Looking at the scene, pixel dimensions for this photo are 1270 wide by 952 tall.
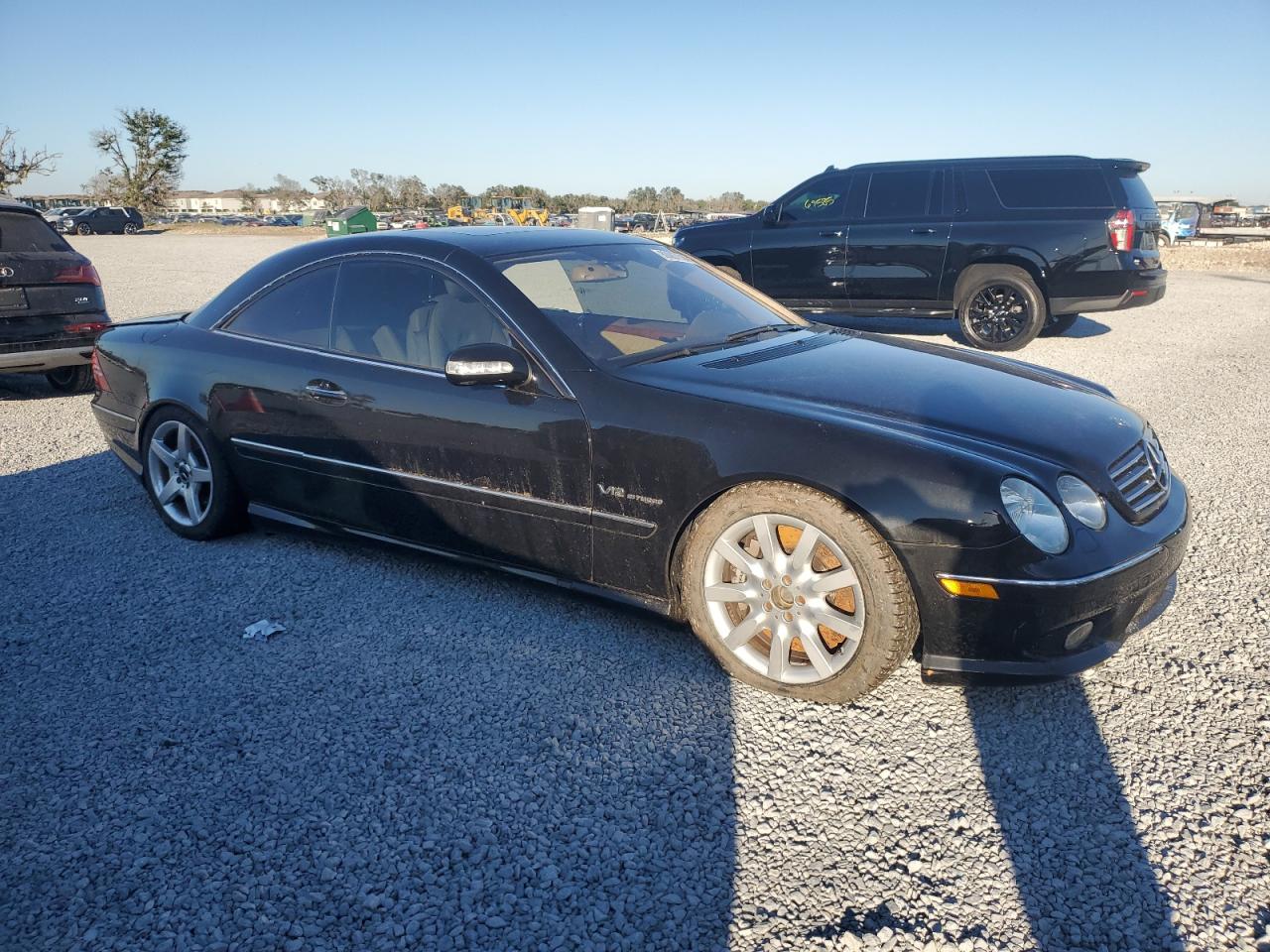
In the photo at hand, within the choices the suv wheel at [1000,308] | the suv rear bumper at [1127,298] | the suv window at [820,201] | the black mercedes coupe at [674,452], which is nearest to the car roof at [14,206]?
the black mercedes coupe at [674,452]

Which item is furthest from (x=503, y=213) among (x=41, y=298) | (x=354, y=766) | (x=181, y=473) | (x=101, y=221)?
(x=354, y=766)

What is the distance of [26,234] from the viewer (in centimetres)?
723

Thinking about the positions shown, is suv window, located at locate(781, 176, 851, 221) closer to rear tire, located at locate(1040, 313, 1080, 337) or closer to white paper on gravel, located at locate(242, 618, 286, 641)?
rear tire, located at locate(1040, 313, 1080, 337)

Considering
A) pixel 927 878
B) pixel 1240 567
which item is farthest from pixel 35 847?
pixel 1240 567

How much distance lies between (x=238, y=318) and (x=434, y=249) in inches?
47.4

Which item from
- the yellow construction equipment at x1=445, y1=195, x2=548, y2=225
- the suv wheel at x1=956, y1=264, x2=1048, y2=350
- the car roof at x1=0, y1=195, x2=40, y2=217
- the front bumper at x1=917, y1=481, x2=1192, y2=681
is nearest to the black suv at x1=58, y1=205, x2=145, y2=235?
the yellow construction equipment at x1=445, y1=195, x2=548, y2=225

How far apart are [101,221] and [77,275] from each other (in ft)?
158

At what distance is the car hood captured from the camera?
9.35 feet

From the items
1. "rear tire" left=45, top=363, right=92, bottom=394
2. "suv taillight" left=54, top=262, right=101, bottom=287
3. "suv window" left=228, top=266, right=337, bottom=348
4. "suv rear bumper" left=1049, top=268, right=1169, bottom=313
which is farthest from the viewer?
"suv rear bumper" left=1049, top=268, right=1169, bottom=313

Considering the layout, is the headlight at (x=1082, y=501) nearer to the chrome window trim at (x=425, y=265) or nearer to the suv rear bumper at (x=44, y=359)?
the chrome window trim at (x=425, y=265)

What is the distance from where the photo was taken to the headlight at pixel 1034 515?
2.58 meters

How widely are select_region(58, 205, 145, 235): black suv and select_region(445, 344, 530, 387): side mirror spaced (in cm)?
5230

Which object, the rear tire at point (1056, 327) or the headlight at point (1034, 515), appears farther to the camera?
the rear tire at point (1056, 327)

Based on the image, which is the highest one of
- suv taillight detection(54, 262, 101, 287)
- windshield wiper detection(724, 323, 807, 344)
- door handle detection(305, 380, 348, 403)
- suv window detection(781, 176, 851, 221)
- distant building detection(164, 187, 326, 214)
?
suv window detection(781, 176, 851, 221)
